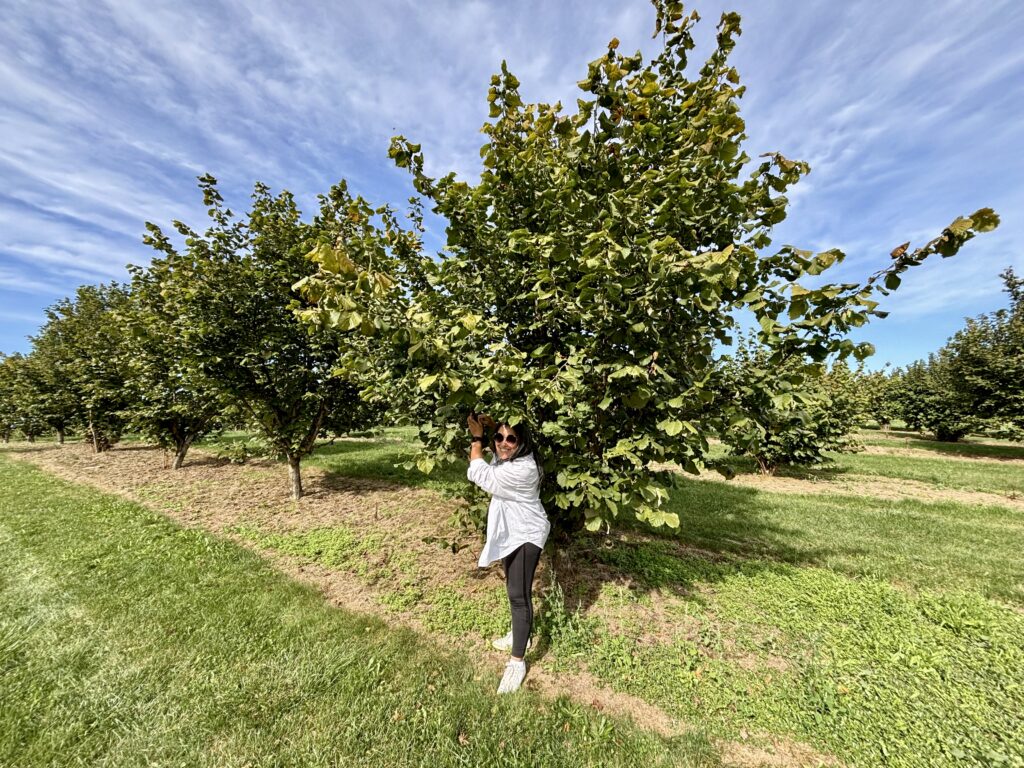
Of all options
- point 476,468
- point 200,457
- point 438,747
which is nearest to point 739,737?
point 438,747

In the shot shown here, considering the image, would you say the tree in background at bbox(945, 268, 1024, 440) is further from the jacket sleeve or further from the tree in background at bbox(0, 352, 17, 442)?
the tree in background at bbox(0, 352, 17, 442)

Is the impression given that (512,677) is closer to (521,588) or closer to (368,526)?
(521,588)

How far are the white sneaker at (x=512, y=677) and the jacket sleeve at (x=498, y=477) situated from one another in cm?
148

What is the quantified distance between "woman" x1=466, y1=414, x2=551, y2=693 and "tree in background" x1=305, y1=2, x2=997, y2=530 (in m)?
0.25

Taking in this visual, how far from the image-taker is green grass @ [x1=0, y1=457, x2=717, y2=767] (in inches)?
105

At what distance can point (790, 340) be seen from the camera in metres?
2.99

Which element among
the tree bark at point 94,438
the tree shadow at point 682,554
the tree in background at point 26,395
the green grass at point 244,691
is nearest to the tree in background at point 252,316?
the green grass at point 244,691

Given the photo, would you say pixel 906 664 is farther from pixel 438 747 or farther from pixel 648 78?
pixel 648 78

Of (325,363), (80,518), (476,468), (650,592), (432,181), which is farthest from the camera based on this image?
(325,363)

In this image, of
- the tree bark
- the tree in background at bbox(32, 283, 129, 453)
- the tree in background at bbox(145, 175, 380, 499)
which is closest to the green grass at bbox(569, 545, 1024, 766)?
the tree in background at bbox(145, 175, 380, 499)

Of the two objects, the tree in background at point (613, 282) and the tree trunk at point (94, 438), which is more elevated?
the tree in background at point (613, 282)

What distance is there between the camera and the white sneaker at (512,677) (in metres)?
3.27

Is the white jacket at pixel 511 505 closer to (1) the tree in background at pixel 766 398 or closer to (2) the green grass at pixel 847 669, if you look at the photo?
(2) the green grass at pixel 847 669

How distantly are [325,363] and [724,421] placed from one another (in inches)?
298
